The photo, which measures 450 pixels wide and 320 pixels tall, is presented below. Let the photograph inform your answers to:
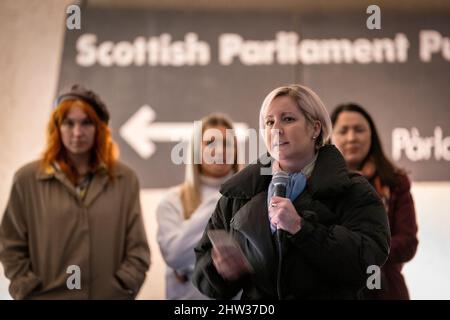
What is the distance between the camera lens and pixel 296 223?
6.01 ft

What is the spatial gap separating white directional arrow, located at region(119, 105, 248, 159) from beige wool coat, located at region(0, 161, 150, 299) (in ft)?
3.09

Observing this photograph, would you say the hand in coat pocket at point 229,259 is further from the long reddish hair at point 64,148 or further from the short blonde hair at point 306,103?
the long reddish hair at point 64,148

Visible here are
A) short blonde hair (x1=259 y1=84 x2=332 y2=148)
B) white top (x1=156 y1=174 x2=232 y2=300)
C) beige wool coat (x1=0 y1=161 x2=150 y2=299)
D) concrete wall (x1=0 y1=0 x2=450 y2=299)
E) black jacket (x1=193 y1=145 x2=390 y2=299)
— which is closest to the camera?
black jacket (x1=193 y1=145 x2=390 y2=299)

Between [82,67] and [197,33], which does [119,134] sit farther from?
[197,33]

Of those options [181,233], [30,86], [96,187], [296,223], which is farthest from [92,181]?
[296,223]

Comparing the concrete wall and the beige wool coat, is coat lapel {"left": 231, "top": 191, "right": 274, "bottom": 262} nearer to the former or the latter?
the beige wool coat

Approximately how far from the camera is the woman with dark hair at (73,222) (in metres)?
3.17

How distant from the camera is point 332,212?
1937 mm

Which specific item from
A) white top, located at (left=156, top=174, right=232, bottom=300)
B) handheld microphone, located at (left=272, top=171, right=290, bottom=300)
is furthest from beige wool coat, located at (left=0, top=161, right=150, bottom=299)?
handheld microphone, located at (left=272, top=171, right=290, bottom=300)

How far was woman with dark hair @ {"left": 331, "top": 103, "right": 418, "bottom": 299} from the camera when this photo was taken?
3197 mm

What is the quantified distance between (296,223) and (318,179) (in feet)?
0.58

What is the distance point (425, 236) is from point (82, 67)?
93.7 inches
